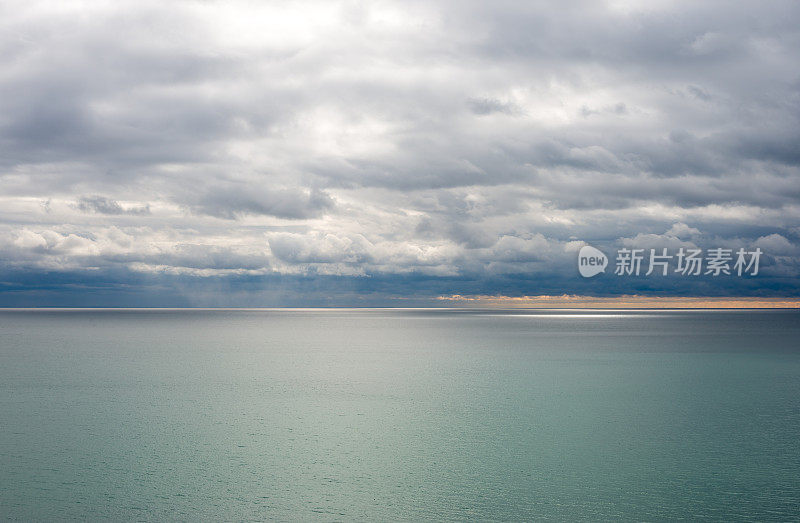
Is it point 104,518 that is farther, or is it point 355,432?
point 355,432

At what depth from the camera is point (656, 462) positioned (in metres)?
26.6

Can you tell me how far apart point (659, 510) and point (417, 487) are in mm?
8175

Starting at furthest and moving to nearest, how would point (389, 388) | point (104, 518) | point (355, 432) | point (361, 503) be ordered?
point (389, 388) < point (355, 432) < point (361, 503) < point (104, 518)

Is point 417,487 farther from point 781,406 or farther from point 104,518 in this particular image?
point 781,406

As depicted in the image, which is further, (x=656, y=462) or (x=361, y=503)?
(x=656, y=462)

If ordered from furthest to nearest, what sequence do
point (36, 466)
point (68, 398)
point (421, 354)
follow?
point (421, 354)
point (68, 398)
point (36, 466)

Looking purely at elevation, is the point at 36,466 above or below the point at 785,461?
below

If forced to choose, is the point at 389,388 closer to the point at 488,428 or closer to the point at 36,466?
A: the point at 488,428

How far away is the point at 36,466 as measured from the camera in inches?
1025

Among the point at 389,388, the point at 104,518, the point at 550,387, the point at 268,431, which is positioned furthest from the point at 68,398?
the point at 550,387

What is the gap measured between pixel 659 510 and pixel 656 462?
21.2 feet

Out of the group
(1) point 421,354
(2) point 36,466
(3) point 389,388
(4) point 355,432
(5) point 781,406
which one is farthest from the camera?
(1) point 421,354

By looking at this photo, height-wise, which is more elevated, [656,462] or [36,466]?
[656,462]

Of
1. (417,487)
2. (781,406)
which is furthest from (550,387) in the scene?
(417,487)
